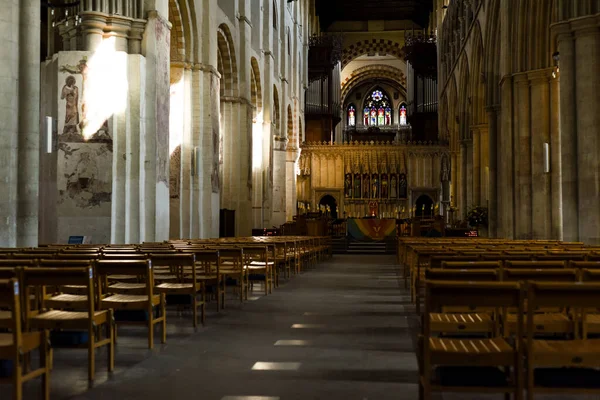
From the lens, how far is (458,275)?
4566mm

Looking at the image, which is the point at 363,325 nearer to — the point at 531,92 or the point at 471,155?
the point at 531,92

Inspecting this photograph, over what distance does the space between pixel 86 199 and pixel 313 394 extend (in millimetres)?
10478

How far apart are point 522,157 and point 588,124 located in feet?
16.3

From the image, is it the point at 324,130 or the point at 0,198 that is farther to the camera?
the point at 324,130

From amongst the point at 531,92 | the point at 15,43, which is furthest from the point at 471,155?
the point at 15,43

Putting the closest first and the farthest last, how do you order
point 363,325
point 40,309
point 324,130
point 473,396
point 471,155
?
point 473,396, point 40,309, point 363,325, point 471,155, point 324,130

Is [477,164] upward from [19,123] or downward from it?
upward

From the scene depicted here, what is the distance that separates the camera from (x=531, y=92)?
736 inches

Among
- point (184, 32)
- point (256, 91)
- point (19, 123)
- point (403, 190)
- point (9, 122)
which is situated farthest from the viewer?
point (403, 190)

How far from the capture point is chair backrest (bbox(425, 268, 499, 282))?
14.8 feet

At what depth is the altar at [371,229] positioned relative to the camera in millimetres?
26422

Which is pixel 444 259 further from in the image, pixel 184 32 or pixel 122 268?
pixel 184 32

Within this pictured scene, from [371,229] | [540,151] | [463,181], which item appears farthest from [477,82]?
[540,151]

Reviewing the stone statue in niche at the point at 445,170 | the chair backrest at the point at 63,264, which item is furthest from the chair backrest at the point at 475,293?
the stone statue in niche at the point at 445,170
